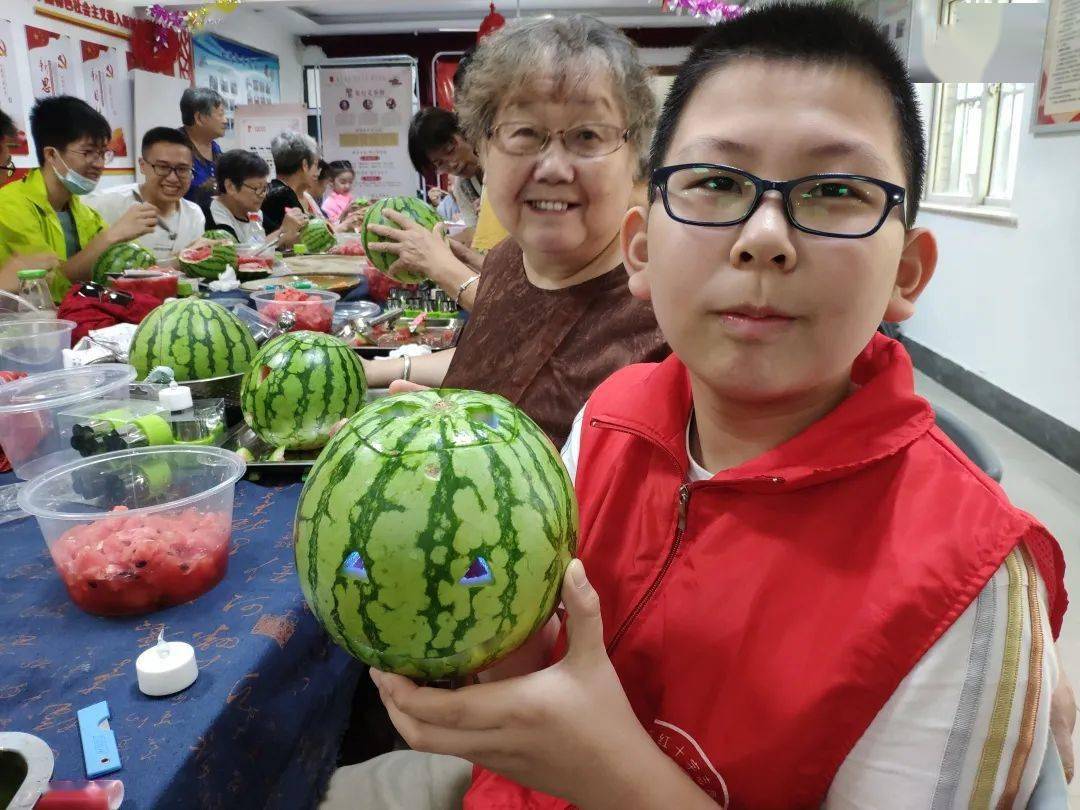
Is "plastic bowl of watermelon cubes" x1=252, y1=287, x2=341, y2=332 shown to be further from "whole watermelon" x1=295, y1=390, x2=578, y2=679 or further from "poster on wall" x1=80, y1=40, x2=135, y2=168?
"poster on wall" x1=80, y1=40, x2=135, y2=168

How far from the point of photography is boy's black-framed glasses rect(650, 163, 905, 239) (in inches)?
33.8

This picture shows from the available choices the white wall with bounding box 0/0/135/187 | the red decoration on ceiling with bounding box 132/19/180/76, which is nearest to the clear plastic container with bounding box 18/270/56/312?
the white wall with bounding box 0/0/135/187

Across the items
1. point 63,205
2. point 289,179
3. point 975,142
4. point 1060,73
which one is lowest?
point 63,205

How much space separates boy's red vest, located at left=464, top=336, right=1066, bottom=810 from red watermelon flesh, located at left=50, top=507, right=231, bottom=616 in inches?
29.8

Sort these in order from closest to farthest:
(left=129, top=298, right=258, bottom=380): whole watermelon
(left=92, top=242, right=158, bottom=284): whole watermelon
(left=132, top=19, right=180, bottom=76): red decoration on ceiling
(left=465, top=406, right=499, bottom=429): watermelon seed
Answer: (left=465, top=406, right=499, bottom=429): watermelon seed
(left=129, top=298, right=258, bottom=380): whole watermelon
(left=92, top=242, right=158, bottom=284): whole watermelon
(left=132, top=19, right=180, bottom=76): red decoration on ceiling

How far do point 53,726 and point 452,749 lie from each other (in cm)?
60

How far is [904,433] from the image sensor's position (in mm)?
950

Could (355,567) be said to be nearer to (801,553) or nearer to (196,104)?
(801,553)

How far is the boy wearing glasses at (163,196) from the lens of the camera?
518cm

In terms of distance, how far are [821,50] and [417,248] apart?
95.1 inches

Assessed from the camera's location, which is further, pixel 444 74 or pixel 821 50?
pixel 444 74

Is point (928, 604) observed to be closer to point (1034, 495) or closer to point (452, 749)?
point (452, 749)

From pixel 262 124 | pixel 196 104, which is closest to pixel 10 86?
A: pixel 196 104

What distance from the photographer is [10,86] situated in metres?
6.49
